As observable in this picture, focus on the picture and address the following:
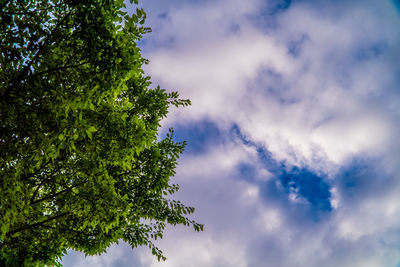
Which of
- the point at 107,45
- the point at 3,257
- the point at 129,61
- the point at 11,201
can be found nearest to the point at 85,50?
the point at 107,45

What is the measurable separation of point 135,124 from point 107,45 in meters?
1.58

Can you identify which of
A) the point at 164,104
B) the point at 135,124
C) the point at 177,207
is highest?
the point at 164,104

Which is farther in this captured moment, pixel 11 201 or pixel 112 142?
pixel 112 142

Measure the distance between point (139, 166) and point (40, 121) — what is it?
316 centimetres

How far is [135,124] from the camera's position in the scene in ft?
14.0

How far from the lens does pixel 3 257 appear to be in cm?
527

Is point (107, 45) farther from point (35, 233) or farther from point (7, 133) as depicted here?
point (35, 233)

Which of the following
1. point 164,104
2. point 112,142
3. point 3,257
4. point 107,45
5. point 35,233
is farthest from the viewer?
point 164,104

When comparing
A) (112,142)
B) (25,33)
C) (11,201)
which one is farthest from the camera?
(112,142)

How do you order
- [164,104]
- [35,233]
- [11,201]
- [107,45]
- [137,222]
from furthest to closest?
[164,104]
[137,222]
[35,233]
[107,45]
[11,201]

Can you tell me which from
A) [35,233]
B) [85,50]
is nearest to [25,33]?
[85,50]

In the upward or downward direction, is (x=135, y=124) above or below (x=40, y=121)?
above

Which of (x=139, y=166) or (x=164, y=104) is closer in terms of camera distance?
(x=139, y=166)

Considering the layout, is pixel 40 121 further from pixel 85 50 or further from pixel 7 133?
pixel 85 50
